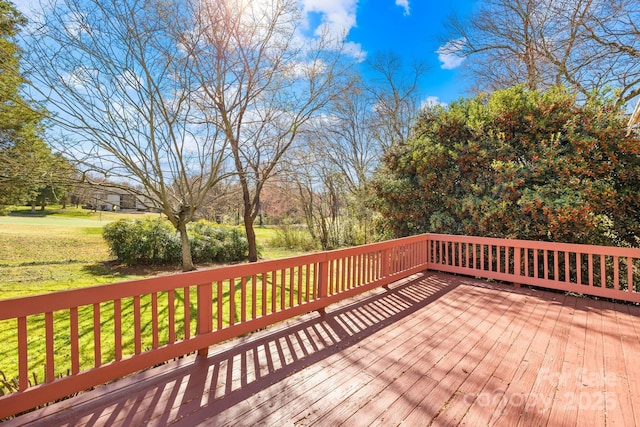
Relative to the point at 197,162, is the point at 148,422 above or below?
below

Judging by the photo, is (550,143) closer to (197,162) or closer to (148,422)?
(148,422)

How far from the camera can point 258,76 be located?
5902 mm

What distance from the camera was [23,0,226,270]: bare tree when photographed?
445cm

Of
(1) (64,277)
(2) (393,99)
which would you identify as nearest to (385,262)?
(1) (64,277)

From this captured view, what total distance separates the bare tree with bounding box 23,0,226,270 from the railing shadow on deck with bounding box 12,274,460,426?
414cm

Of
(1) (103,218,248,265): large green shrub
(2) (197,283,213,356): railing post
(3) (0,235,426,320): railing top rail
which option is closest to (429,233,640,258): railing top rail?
(3) (0,235,426,320): railing top rail

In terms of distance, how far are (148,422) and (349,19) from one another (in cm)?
754

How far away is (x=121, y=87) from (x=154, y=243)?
3.38 meters

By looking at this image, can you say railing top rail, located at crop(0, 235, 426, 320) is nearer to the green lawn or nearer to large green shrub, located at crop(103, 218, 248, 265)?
the green lawn

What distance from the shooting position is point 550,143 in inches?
169

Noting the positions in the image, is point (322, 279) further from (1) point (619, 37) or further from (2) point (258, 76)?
(1) point (619, 37)

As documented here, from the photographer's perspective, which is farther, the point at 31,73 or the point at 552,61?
the point at 552,61

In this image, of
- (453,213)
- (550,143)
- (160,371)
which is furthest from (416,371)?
(550,143)

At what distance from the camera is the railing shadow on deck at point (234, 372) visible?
1569mm
